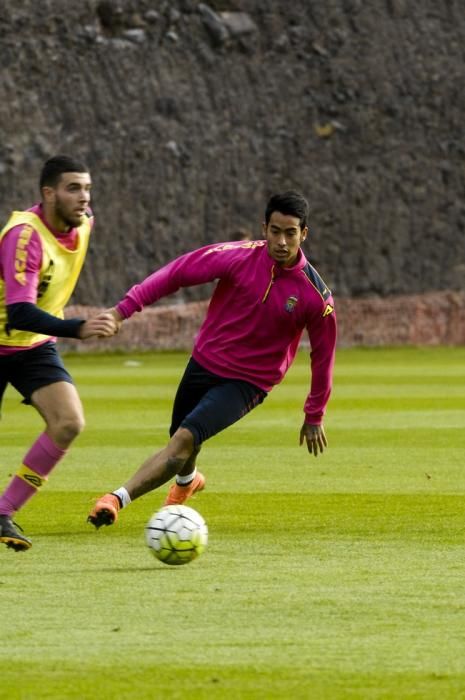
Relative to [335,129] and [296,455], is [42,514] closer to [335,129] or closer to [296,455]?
[296,455]

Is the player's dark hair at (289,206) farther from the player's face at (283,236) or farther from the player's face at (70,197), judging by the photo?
the player's face at (70,197)

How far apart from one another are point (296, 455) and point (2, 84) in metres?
36.2

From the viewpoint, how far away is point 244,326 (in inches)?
400

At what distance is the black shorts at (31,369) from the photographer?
32.5ft

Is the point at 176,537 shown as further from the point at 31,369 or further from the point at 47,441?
the point at 31,369

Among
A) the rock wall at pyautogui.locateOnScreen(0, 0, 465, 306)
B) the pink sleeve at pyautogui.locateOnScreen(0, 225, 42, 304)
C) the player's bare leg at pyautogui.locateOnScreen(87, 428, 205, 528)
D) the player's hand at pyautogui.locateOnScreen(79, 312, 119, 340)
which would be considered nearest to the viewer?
the player's hand at pyautogui.locateOnScreen(79, 312, 119, 340)

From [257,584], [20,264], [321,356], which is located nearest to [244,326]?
[321,356]

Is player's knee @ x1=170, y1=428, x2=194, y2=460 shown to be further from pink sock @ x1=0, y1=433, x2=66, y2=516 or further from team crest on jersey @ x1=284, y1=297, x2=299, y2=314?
team crest on jersey @ x1=284, y1=297, x2=299, y2=314

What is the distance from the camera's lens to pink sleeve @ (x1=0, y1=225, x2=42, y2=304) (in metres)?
9.48

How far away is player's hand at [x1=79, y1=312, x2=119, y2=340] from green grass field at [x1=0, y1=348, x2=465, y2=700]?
1265 millimetres

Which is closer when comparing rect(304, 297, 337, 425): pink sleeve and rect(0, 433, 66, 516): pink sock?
rect(0, 433, 66, 516): pink sock

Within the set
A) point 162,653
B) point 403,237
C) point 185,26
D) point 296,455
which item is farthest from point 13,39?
point 162,653

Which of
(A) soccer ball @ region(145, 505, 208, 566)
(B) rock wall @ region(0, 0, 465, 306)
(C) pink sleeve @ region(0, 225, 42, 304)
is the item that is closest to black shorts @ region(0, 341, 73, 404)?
(C) pink sleeve @ region(0, 225, 42, 304)

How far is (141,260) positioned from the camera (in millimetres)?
50906
